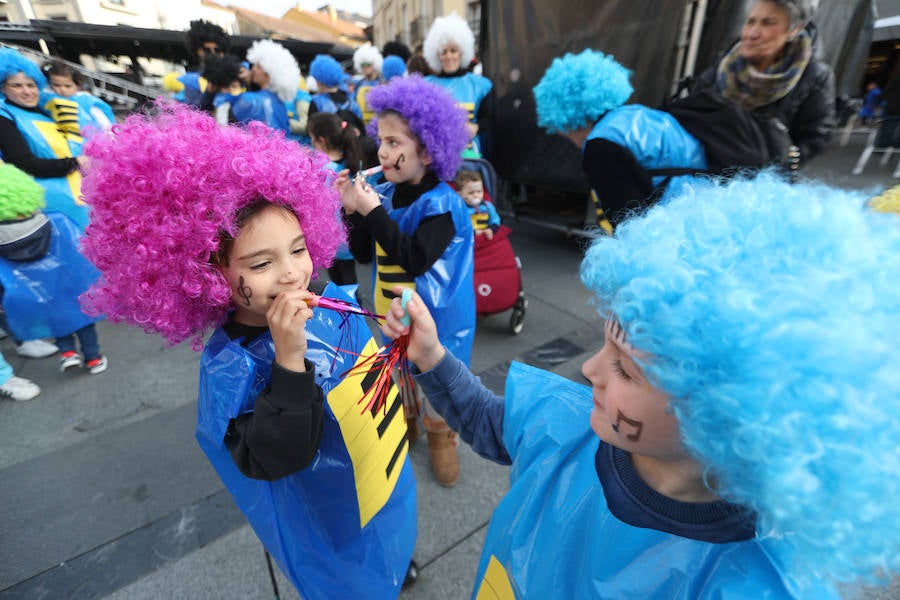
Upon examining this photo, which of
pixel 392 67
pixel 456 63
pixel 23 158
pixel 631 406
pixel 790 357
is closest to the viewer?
pixel 790 357

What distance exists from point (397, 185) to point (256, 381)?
1320 millimetres

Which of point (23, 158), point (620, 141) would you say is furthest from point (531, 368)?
point (23, 158)

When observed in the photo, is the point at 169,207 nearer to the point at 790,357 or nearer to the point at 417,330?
the point at 417,330

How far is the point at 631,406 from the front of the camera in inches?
25.4

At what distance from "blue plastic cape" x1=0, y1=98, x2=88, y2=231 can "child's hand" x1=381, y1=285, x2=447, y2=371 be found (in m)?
3.31

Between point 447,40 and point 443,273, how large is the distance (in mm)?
3413

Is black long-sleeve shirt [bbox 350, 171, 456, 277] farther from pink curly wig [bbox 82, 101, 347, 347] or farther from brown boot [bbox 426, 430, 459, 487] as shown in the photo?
brown boot [bbox 426, 430, 459, 487]

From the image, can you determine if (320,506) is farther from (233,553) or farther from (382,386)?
(233,553)

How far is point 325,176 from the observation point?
136 centimetres

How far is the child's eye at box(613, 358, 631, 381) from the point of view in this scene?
2.16 feet

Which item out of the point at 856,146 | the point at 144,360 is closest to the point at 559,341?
the point at 144,360

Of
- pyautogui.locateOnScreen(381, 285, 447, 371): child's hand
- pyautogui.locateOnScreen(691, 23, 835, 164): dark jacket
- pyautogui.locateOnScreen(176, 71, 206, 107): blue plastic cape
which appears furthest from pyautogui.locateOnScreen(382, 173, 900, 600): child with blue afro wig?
pyautogui.locateOnScreen(176, 71, 206, 107): blue plastic cape

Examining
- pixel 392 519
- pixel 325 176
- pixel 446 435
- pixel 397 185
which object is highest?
pixel 325 176

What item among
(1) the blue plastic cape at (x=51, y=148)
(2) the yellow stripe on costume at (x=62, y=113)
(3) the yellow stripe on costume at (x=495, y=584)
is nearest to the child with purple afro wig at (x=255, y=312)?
(3) the yellow stripe on costume at (x=495, y=584)
